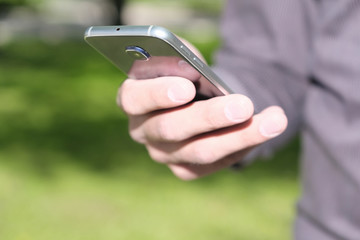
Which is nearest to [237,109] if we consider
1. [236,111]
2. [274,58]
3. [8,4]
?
[236,111]

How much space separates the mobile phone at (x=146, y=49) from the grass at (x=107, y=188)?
288cm

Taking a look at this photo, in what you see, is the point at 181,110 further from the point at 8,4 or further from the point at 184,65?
the point at 8,4

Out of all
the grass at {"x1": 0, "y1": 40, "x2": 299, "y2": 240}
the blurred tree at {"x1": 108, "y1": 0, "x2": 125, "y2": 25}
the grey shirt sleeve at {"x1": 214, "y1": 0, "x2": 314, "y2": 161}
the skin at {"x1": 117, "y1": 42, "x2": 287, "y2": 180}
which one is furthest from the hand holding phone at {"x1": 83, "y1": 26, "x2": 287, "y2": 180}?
the blurred tree at {"x1": 108, "y1": 0, "x2": 125, "y2": 25}

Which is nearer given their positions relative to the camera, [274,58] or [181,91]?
[181,91]

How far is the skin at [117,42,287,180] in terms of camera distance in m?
1.07

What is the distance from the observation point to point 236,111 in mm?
1037

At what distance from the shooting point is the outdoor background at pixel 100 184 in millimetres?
4070

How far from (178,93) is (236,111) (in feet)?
0.39

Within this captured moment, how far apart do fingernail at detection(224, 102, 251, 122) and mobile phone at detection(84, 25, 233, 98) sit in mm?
103

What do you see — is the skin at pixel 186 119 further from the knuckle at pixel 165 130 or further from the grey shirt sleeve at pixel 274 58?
the grey shirt sleeve at pixel 274 58

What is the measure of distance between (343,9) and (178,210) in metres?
3.17

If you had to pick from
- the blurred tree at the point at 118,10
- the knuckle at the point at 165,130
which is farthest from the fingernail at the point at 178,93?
the blurred tree at the point at 118,10

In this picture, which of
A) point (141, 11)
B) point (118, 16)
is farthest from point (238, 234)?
point (141, 11)

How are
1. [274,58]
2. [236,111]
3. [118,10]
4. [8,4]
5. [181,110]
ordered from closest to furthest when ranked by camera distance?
[236,111] < [181,110] < [274,58] < [118,10] < [8,4]
